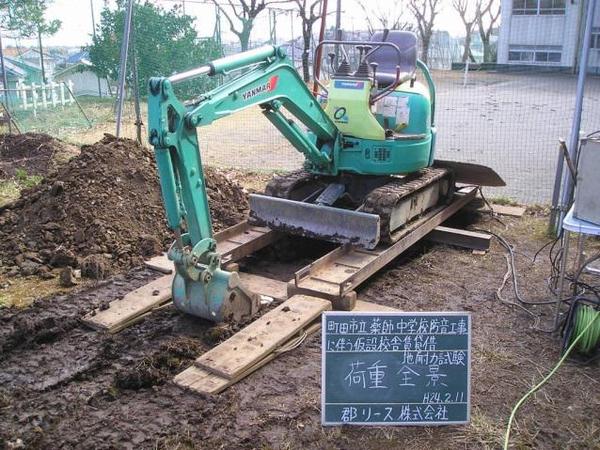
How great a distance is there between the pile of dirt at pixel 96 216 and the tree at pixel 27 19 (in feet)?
34.5

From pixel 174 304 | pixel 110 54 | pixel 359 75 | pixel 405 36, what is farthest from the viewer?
pixel 110 54

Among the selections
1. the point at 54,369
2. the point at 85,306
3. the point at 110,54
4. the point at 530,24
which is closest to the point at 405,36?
the point at 85,306

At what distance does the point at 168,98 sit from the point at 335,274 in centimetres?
203

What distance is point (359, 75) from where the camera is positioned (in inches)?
245

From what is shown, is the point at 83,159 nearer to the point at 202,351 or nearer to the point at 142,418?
the point at 202,351

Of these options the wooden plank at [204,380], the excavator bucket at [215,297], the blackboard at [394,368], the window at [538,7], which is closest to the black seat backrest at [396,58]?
the excavator bucket at [215,297]

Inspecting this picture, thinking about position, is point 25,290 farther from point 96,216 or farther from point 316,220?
point 316,220

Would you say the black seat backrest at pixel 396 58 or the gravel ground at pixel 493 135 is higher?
the black seat backrest at pixel 396 58

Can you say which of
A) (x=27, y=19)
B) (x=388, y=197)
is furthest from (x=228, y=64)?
(x=27, y=19)

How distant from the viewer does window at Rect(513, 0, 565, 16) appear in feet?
96.4

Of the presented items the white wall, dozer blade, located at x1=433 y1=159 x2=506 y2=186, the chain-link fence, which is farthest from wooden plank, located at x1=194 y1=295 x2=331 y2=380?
the white wall

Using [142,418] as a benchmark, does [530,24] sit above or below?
above

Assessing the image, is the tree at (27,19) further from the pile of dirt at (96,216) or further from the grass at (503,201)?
the grass at (503,201)

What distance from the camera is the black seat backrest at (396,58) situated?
661cm
